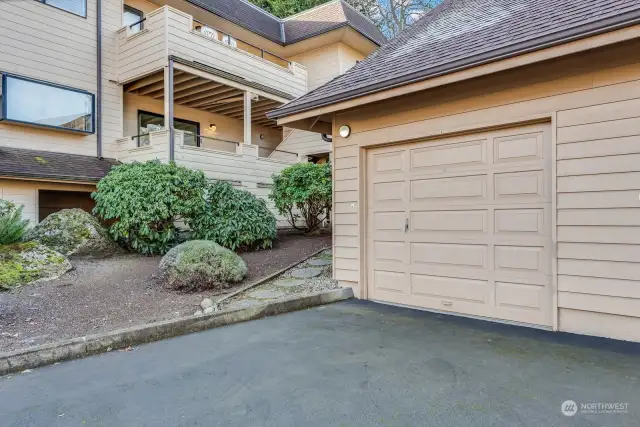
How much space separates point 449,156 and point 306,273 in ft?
→ 9.18

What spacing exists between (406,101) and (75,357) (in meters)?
4.39

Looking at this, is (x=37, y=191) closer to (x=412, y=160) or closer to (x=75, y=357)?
(x=75, y=357)

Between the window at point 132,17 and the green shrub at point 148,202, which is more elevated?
the window at point 132,17

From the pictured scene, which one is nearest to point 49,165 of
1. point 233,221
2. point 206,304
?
point 233,221

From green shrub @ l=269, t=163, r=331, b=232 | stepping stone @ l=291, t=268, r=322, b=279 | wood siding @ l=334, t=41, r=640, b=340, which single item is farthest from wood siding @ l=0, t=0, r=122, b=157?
wood siding @ l=334, t=41, r=640, b=340

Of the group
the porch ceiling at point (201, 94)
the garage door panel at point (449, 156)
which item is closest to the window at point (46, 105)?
A: the porch ceiling at point (201, 94)

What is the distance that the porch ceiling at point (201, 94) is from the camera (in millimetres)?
10047

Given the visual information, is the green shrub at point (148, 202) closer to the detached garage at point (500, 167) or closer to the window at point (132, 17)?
the detached garage at point (500, 167)

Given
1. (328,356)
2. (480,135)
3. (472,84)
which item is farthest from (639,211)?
(328,356)

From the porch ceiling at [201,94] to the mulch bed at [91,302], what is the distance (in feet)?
17.4

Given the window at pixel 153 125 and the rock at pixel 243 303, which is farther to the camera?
the window at pixel 153 125

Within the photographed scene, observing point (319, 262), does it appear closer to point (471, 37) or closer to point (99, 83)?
point (471, 37)

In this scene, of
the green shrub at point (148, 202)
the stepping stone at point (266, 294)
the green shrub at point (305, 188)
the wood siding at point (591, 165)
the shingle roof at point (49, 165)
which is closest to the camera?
the wood siding at point (591, 165)

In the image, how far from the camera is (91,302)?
4.53 m
